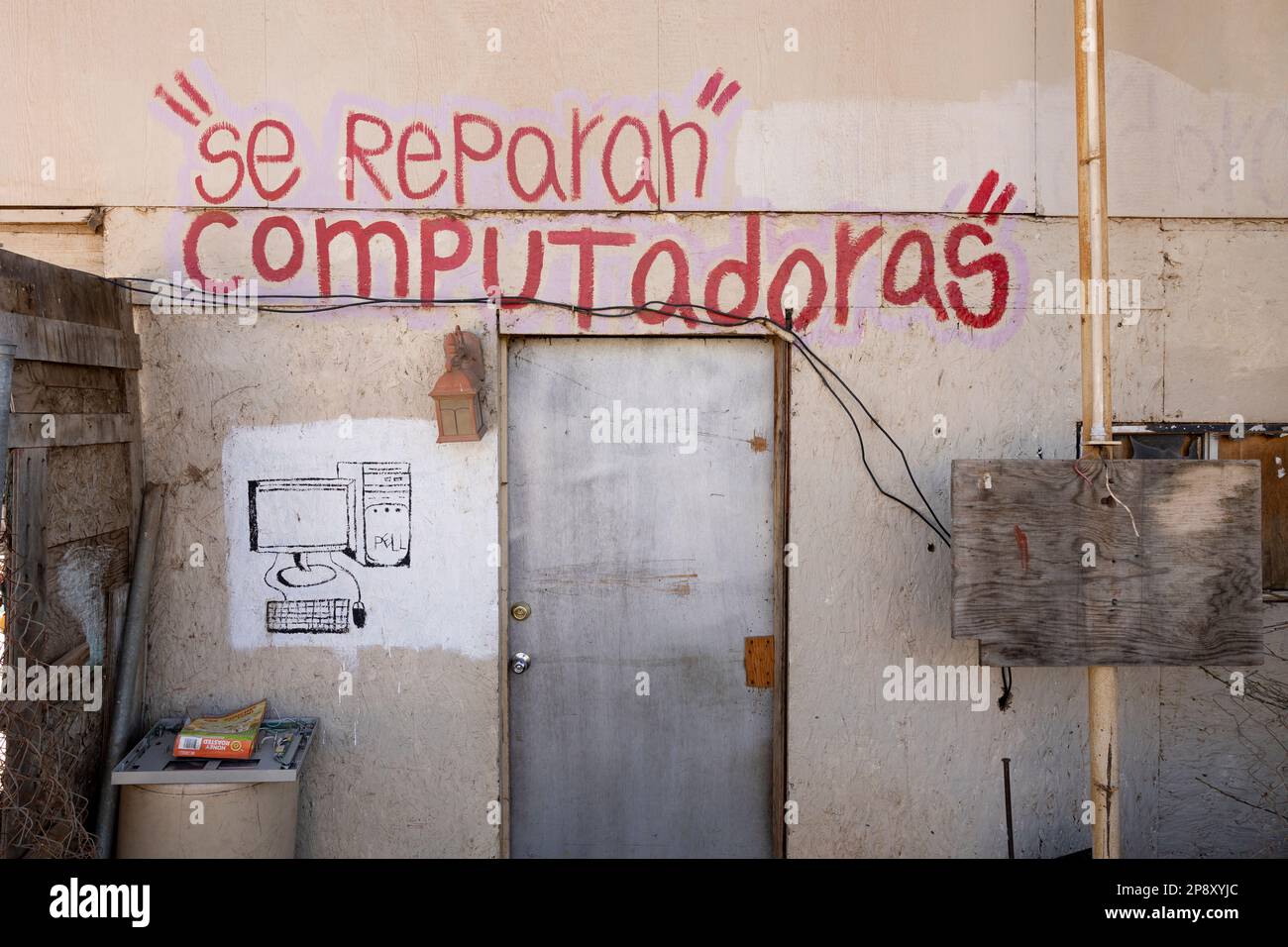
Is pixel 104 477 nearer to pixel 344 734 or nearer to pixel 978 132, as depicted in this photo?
pixel 344 734

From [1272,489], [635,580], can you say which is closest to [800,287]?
[635,580]

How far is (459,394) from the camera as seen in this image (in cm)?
312

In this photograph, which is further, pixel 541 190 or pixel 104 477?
pixel 541 190

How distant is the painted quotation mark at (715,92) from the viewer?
3.36 meters

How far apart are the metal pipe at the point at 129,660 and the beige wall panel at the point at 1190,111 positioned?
3.75m

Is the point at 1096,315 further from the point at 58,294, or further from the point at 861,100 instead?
the point at 58,294

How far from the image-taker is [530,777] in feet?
11.6

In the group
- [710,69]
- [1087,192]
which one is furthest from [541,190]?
[1087,192]

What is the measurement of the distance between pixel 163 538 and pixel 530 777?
1768 millimetres

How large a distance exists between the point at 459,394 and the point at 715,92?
1589 mm

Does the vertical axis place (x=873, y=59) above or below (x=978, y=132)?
above

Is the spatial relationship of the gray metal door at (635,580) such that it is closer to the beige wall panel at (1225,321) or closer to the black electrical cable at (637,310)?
the black electrical cable at (637,310)

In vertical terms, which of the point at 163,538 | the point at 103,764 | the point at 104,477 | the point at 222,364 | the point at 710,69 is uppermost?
the point at 710,69

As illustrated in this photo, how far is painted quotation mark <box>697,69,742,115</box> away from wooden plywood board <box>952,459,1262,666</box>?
1694mm
